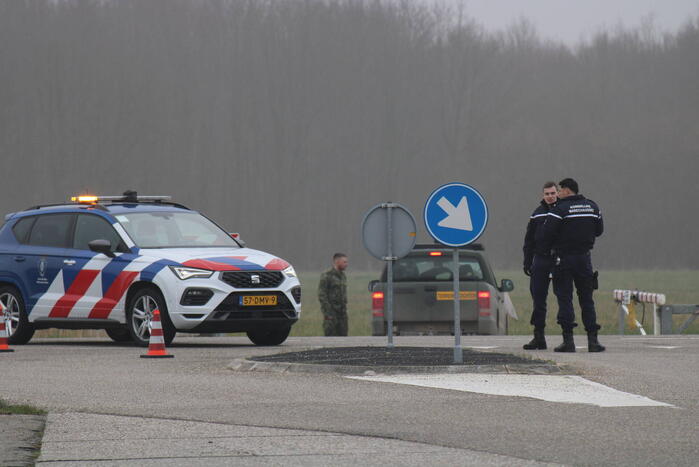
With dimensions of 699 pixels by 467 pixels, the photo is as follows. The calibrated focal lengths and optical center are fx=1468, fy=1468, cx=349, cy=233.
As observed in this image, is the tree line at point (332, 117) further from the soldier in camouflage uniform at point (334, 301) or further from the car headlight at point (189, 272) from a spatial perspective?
the car headlight at point (189, 272)

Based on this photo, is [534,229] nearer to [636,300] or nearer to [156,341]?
[156,341]

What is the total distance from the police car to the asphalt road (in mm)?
1042

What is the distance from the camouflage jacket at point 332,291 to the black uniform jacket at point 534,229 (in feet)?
24.2

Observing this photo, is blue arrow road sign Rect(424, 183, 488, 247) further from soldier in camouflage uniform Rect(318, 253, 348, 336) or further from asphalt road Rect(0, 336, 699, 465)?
soldier in camouflage uniform Rect(318, 253, 348, 336)

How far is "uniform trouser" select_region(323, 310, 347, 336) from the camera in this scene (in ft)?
79.0

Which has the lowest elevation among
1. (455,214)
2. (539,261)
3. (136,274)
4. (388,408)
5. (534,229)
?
(388,408)

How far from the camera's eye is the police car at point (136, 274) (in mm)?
17094

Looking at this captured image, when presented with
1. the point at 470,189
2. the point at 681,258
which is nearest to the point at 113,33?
the point at 681,258

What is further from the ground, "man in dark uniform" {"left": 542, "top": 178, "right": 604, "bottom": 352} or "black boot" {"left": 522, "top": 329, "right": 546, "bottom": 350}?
"man in dark uniform" {"left": 542, "top": 178, "right": 604, "bottom": 352}

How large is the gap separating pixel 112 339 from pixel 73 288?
10.4 feet

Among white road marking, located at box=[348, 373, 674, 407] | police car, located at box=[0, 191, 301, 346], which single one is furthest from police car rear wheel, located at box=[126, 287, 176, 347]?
white road marking, located at box=[348, 373, 674, 407]

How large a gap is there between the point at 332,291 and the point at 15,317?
644 cm

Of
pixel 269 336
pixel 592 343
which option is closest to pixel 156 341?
pixel 269 336

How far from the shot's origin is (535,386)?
1209 centimetres
